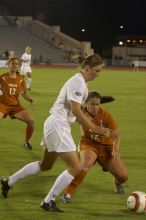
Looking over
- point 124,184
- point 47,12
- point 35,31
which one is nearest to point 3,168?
point 124,184

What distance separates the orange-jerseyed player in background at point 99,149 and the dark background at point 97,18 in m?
76.9

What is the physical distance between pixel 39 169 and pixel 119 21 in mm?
85636

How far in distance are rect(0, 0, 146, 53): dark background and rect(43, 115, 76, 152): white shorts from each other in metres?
77.9

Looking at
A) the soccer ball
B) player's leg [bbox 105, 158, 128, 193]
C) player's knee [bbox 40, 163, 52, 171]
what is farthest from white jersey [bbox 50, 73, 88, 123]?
the soccer ball

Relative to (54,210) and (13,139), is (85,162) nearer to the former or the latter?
(54,210)

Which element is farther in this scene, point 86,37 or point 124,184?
point 86,37

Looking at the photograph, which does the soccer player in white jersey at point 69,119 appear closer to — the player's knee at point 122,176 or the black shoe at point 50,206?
the black shoe at point 50,206

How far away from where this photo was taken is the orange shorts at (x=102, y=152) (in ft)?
25.1

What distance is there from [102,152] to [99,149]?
58mm

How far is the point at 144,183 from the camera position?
8492mm

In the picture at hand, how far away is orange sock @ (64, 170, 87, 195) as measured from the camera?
7.29 meters

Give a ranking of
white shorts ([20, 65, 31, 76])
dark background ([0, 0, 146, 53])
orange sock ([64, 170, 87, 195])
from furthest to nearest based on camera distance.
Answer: dark background ([0, 0, 146, 53]) → white shorts ([20, 65, 31, 76]) → orange sock ([64, 170, 87, 195])

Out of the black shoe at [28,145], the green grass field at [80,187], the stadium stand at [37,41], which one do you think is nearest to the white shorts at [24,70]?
the green grass field at [80,187]

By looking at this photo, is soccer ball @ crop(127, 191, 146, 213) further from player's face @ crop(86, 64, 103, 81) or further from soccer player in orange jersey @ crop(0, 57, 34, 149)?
soccer player in orange jersey @ crop(0, 57, 34, 149)
